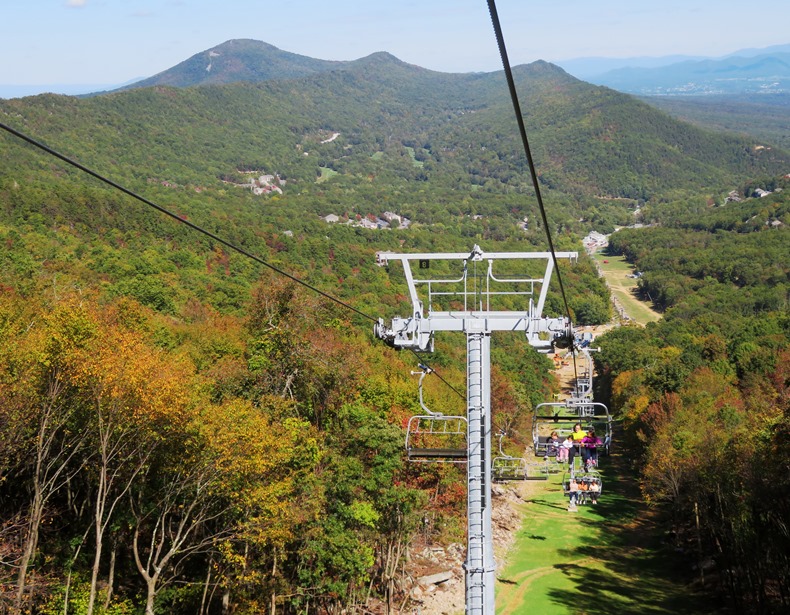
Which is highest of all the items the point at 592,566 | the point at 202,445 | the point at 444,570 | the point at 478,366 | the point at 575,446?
the point at 478,366

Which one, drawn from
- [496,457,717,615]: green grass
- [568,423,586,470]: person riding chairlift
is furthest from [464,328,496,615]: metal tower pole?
[496,457,717,615]: green grass

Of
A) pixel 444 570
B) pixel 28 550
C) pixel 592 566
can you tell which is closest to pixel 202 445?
pixel 28 550


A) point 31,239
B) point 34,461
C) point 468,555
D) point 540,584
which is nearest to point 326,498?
point 34,461

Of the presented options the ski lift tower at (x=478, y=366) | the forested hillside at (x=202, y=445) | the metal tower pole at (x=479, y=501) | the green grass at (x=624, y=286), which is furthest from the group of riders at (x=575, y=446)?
the green grass at (x=624, y=286)

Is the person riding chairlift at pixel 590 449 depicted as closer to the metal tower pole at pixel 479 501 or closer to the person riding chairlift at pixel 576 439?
Answer: the person riding chairlift at pixel 576 439

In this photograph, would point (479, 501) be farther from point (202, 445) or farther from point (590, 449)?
point (202, 445)

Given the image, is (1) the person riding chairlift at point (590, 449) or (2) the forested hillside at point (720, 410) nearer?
(1) the person riding chairlift at point (590, 449)

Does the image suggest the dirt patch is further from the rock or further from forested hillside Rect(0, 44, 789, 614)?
forested hillside Rect(0, 44, 789, 614)
